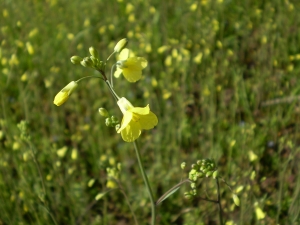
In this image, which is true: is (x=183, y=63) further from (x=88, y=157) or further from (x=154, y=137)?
(x=88, y=157)

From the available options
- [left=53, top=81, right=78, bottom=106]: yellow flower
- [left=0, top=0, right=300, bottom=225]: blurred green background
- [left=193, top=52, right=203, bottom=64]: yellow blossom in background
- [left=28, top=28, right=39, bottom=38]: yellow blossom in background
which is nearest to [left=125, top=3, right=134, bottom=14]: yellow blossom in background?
[left=0, top=0, right=300, bottom=225]: blurred green background

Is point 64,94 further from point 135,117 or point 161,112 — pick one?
point 161,112

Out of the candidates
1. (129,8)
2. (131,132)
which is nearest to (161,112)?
(129,8)

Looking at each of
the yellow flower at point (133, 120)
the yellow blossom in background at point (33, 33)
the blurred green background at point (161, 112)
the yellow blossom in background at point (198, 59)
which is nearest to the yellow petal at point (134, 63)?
the yellow flower at point (133, 120)

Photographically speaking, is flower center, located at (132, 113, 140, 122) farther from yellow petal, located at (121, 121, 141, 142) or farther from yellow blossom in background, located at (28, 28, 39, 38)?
yellow blossom in background, located at (28, 28, 39, 38)

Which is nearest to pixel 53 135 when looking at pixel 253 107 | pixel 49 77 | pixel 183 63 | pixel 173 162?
pixel 49 77

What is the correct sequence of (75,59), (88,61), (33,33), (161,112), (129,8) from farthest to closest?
1. (129,8)
2. (33,33)
3. (161,112)
4. (75,59)
5. (88,61)
